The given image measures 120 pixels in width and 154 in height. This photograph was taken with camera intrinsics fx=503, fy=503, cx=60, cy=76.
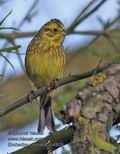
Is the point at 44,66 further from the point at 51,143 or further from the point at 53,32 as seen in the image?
the point at 51,143

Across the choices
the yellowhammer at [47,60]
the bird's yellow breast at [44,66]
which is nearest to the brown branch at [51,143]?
the yellowhammer at [47,60]

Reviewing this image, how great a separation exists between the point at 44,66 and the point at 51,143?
2.76 metres

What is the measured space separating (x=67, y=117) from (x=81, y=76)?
2.59 feet

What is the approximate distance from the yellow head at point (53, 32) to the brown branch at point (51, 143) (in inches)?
107

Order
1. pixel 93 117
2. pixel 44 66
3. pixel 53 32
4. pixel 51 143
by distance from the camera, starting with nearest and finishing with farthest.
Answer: pixel 93 117, pixel 51 143, pixel 44 66, pixel 53 32

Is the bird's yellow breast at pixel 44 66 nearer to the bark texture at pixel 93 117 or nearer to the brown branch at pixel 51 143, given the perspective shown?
the brown branch at pixel 51 143

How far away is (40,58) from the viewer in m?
4.71

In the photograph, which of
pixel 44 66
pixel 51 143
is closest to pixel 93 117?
pixel 51 143

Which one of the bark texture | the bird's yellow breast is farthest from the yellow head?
the bark texture

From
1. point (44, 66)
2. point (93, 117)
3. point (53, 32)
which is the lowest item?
point (93, 117)

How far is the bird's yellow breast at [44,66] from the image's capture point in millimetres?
4562

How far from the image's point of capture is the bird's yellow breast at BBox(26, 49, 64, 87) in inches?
180

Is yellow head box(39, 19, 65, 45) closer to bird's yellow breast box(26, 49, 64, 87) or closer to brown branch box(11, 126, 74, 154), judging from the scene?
bird's yellow breast box(26, 49, 64, 87)

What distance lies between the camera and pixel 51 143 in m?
1.87
